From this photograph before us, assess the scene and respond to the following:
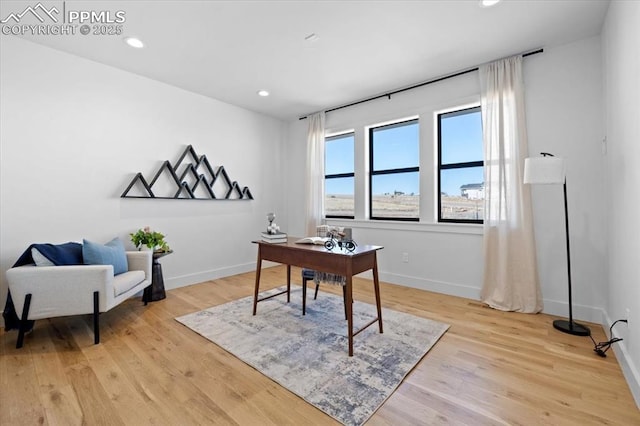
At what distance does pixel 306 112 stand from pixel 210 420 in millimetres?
4461

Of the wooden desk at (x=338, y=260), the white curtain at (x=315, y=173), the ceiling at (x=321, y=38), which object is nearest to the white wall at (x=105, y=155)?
Answer: the ceiling at (x=321, y=38)

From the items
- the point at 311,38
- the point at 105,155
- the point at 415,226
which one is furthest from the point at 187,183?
the point at 415,226

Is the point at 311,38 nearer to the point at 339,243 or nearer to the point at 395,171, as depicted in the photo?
the point at 339,243

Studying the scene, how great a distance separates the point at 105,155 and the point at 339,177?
126 inches

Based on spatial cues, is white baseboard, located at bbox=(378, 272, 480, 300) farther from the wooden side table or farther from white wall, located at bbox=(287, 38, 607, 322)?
the wooden side table

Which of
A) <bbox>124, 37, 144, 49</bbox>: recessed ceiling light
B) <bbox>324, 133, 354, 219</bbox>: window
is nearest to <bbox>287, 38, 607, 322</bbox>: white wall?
<bbox>324, 133, 354, 219</bbox>: window

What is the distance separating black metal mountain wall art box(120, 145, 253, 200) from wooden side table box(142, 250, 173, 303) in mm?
802

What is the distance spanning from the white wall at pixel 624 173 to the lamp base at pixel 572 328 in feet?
0.61

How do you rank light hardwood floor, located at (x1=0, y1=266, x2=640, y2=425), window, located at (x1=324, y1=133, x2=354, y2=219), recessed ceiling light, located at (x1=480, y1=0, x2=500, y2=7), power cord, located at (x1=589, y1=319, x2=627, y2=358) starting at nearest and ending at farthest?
light hardwood floor, located at (x1=0, y1=266, x2=640, y2=425) < power cord, located at (x1=589, y1=319, x2=627, y2=358) < recessed ceiling light, located at (x1=480, y1=0, x2=500, y2=7) < window, located at (x1=324, y1=133, x2=354, y2=219)

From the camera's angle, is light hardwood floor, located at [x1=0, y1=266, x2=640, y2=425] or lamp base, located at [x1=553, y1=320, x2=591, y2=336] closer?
light hardwood floor, located at [x1=0, y1=266, x2=640, y2=425]

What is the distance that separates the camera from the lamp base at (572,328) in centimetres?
235

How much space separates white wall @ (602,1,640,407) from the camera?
164 centimetres

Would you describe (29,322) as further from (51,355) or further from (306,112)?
(306,112)

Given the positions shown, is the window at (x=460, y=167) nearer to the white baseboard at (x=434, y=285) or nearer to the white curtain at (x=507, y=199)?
the white curtain at (x=507, y=199)
